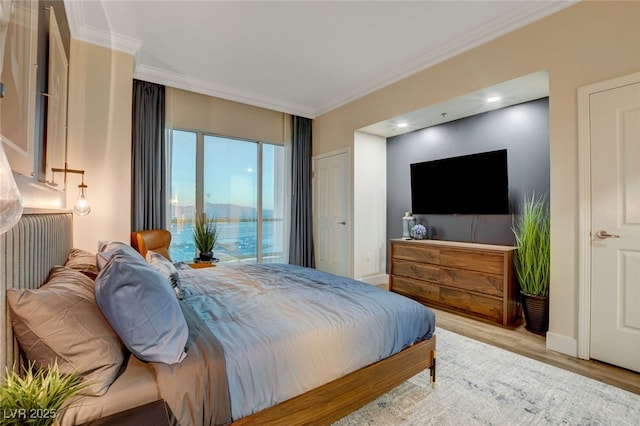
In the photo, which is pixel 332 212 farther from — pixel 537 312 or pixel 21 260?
pixel 21 260

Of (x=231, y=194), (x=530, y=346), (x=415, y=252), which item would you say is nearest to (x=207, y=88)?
(x=231, y=194)

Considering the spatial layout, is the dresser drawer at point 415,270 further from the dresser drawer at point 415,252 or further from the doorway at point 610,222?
the doorway at point 610,222

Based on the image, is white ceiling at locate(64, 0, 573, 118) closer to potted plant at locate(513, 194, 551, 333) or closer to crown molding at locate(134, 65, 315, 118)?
crown molding at locate(134, 65, 315, 118)

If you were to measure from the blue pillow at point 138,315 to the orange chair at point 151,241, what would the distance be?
7.34 ft

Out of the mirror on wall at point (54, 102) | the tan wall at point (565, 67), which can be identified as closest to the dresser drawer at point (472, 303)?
the tan wall at point (565, 67)

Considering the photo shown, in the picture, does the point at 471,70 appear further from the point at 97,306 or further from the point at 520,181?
the point at 97,306

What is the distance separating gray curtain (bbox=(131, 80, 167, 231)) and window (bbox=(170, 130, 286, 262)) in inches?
10.7

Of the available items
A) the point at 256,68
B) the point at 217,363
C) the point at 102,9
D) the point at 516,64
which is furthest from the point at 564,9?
the point at 102,9

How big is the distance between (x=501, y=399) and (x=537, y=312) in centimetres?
136

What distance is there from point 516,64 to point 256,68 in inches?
111

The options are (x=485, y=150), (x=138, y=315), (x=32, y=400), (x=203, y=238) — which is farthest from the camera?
(x=203, y=238)

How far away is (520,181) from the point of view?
3.27 m

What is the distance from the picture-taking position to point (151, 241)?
3322mm

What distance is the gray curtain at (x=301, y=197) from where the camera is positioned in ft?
16.5
